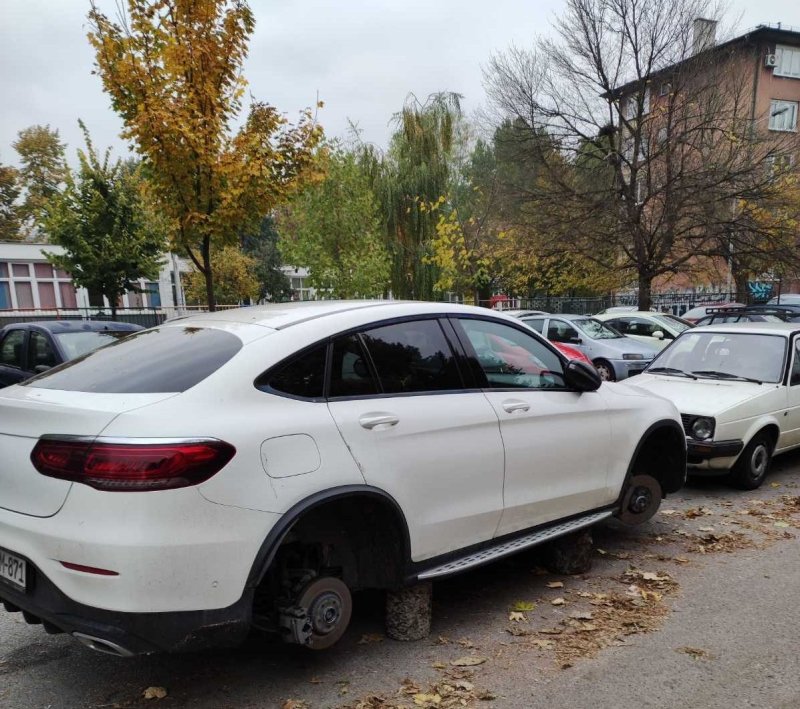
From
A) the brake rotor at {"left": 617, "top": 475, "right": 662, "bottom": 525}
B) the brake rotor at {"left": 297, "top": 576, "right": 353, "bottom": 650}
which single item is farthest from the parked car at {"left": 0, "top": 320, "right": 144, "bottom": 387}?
the brake rotor at {"left": 617, "top": 475, "right": 662, "bottom": 525}

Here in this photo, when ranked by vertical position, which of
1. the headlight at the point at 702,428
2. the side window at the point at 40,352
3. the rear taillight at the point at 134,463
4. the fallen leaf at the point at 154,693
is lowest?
the fallen leaf at the point at 154,693

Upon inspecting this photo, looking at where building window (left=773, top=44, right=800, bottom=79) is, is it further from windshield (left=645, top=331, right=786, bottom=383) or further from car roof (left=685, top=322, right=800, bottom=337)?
windshield (left=645, top=331, right=786, bottom=383)

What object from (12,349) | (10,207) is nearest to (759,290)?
(12,349)

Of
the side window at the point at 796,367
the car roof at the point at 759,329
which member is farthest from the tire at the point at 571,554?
the car roof at the point at 759,329

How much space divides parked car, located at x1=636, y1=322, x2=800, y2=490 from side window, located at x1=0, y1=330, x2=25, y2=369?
Result: 27.0 feet

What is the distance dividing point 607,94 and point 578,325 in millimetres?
9884

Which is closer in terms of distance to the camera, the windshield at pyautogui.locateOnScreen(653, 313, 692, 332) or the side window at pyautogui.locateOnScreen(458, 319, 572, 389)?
the side window at pyautogui.locateOnScreen(458, 319, 572, 389)

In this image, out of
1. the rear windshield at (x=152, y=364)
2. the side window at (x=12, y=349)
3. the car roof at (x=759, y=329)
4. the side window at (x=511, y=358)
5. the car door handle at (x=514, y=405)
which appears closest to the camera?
the rear windshield at (x=152, y=364)

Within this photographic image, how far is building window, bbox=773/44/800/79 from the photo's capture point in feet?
119

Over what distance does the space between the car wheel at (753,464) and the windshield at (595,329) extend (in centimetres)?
776

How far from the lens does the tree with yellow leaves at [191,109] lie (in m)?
8.02

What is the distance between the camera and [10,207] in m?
42.2

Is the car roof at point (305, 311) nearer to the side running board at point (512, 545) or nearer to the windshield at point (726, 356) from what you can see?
the side running board at point (512, 545)

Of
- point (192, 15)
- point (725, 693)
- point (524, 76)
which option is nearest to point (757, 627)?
point (725, 693)
